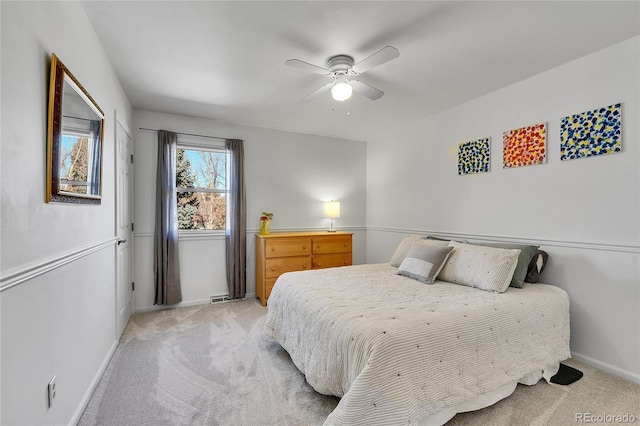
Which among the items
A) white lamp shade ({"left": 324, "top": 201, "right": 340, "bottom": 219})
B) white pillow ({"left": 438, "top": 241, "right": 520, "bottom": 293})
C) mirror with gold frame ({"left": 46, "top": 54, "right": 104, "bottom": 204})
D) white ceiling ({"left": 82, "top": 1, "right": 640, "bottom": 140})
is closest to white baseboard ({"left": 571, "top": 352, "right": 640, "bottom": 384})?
white pillow ({"left": 438, "top": 241, "right": 520, "bottom": 293})

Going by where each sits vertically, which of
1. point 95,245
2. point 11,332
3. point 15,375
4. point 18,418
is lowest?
point 18,418

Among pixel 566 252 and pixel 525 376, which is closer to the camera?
pixel 525 376

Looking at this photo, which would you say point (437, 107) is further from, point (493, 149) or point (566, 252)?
point (566, 252)

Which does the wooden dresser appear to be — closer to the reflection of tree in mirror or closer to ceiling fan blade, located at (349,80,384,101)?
ceiling fan blade, located at (349,80,384,101)

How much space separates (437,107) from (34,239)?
367 centimetres

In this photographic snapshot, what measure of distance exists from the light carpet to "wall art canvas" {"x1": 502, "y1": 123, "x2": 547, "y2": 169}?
69.1 inches

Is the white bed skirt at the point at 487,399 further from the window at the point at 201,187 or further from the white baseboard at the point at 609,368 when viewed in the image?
the window at the point at 201,187

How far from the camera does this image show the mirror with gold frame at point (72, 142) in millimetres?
1373

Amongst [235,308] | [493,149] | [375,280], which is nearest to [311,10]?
[375,280]

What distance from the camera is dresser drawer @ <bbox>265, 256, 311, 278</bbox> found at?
3.77 m

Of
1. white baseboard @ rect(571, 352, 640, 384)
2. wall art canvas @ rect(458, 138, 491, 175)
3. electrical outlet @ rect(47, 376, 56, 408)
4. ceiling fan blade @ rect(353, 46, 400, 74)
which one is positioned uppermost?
ceiling fan blade @ rect(353, 46, 400, 74)

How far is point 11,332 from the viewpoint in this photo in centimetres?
108

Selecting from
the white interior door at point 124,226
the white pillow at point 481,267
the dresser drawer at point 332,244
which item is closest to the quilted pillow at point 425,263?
the white pillow at point 481,267

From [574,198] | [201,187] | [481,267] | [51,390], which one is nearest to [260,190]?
[201,187]
